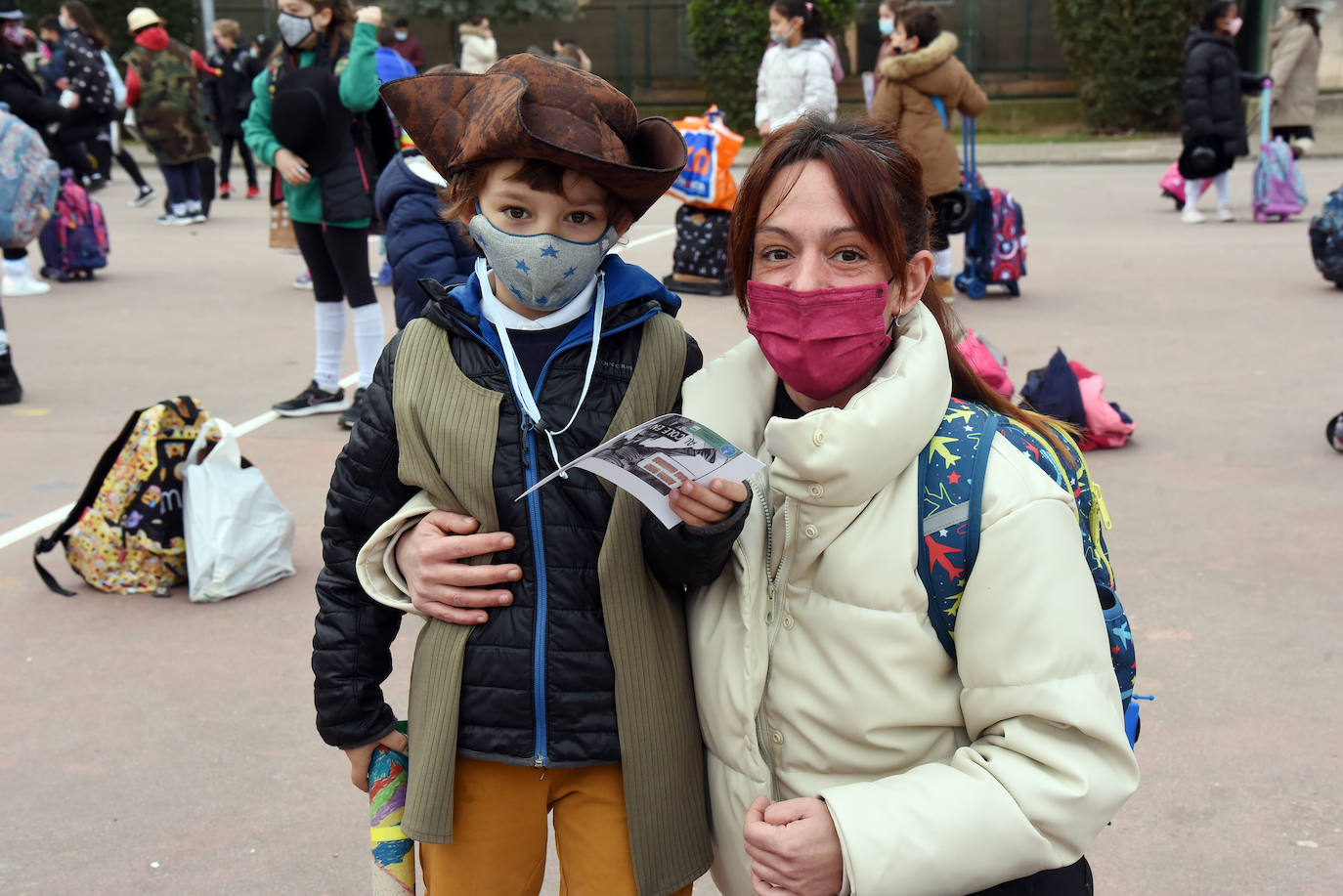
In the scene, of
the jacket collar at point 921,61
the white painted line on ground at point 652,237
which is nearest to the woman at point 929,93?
the jacket collar at point 921,61

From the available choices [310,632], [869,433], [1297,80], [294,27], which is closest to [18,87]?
[294,27]

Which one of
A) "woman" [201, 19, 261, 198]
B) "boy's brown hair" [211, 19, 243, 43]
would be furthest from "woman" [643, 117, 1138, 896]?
"boy's brown hair" [211, 19, 243, 43]

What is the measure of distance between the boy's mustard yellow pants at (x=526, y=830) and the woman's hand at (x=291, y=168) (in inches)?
190

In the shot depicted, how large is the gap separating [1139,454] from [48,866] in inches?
190

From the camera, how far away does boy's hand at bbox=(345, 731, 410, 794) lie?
2.16 m

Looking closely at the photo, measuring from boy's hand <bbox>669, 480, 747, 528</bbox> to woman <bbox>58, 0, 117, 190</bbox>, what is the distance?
13.2 m

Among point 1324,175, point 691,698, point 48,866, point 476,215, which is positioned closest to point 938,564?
point 691,698

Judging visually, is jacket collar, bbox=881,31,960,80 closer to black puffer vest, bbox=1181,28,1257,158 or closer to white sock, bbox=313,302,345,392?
black puffer vest, bbox=1181,28,1257,158

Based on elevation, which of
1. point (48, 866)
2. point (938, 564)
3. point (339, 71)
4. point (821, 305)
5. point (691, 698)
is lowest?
point (48, 866)

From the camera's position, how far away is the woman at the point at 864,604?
1579mm

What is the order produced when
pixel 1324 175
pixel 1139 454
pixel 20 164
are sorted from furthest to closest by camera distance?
pixel 1324 175
pixel 20 164
pixel 1139 454

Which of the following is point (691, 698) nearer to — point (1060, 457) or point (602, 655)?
point (602, 655)

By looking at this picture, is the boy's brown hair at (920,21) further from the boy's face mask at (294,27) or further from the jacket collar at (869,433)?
the jacket collar at (869,433)

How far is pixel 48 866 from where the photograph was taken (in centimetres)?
316
